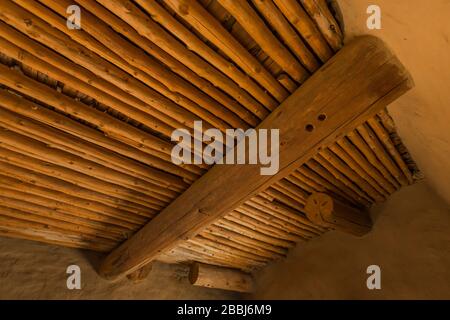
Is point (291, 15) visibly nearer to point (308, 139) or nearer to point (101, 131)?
point (308, 139)

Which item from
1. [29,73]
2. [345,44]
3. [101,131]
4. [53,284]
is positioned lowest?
[53,284]

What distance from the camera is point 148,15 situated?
5.04 feet

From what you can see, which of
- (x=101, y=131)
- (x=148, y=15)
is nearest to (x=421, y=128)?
(x=148, y=15)

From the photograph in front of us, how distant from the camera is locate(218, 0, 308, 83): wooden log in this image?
1.51 m

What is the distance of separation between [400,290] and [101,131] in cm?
292

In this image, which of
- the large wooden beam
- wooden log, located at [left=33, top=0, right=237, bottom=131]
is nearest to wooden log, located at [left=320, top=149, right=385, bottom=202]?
the large wooden beam

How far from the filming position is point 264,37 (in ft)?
5.36

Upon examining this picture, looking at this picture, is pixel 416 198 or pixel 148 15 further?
pixel 416 198

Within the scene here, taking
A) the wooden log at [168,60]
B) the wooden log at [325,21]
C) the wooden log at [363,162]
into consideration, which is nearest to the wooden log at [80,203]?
the wooden log at [168,60]

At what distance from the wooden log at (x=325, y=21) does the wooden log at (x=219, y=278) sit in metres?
2.67

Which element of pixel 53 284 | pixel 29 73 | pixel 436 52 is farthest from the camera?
pixel 53 284

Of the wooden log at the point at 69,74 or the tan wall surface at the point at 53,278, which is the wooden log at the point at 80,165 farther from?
the tan wall surface at the point at 53,278

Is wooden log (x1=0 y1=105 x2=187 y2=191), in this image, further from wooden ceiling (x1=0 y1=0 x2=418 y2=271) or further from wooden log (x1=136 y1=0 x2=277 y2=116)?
wooden log (x1=136 y1=0 x2=277 y2=116)

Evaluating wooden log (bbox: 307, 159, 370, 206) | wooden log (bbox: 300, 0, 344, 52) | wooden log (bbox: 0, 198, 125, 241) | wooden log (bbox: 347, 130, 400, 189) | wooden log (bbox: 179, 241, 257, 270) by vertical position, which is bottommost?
wooden log (bbox: 179, 241, 257, 270)
